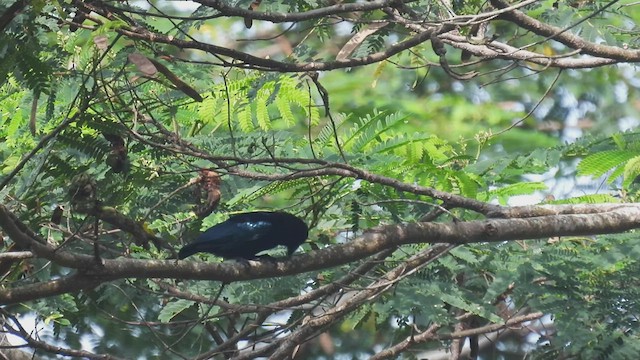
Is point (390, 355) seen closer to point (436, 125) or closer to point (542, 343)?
point (542, 343)

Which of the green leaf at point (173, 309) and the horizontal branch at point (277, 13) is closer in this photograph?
the horizontal branch at point (277, 13)

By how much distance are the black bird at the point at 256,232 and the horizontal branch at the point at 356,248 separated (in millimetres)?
1005

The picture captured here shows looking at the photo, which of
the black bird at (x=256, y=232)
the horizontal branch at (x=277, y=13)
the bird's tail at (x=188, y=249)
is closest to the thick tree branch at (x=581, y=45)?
the horizontal branch at (x=277, y=13)

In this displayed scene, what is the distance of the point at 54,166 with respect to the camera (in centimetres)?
487

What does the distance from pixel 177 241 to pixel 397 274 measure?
4.15 ft

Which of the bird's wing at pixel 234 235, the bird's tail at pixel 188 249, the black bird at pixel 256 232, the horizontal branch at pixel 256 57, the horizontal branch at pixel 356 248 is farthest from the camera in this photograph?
the black bird at pixel 256 232

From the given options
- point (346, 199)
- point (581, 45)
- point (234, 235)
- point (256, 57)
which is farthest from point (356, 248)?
point (581, 45)

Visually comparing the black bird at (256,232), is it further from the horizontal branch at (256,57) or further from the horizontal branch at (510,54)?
the horizontal branch at (510,54)

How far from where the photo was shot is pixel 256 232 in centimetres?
592

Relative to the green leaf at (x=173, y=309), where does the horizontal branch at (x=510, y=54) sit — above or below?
above

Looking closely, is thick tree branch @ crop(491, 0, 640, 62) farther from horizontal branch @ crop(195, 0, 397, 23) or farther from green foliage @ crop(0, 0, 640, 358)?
horizontal branch @ crop(195, 0, 397, 23)

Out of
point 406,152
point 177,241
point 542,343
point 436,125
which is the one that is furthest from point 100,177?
point 436,125

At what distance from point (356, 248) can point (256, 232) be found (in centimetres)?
117

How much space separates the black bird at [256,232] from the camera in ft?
19.1
